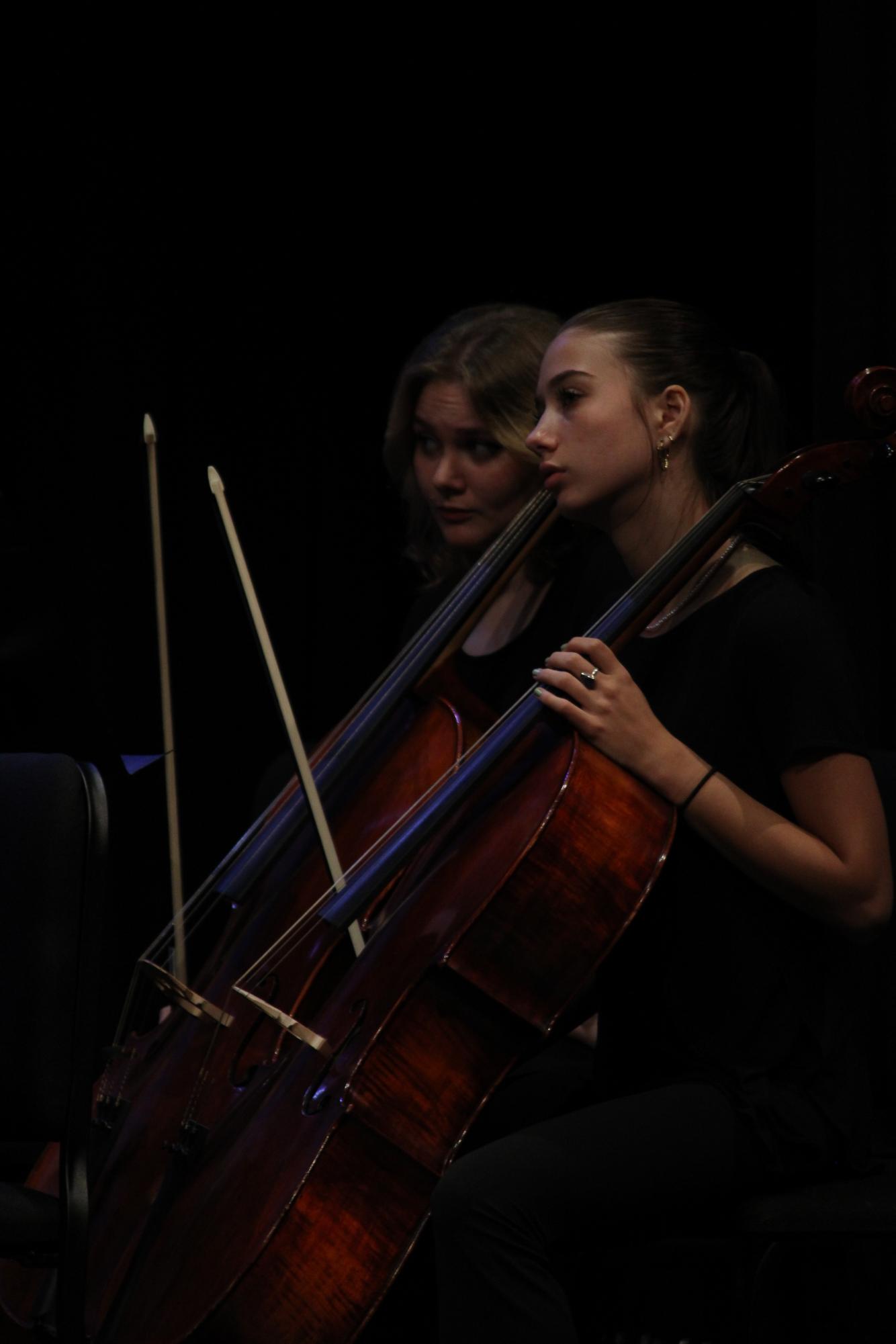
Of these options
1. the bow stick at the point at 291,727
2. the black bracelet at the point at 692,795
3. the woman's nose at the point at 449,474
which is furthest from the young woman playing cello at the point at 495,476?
the black bracelet at the point at 692,795

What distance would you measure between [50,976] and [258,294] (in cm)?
165

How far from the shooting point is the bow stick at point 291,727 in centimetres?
158

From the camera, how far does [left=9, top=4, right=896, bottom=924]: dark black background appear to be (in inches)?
102

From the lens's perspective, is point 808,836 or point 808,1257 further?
point 808,1257

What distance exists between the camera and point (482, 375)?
2.06 m

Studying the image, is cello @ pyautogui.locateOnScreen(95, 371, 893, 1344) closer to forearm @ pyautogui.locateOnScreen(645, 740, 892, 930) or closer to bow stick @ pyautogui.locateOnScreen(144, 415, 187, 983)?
forearm @ pyautogui.locateOnScreen(645, 740, 892, 930)

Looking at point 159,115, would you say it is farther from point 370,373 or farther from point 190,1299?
point 190,1299

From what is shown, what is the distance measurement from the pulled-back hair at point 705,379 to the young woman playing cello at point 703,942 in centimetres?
5

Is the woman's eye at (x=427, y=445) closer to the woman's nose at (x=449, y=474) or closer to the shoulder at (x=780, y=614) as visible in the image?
the woman's nose at (x=449, y=474)

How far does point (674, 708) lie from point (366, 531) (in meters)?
1.32

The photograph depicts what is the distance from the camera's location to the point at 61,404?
9.27ft

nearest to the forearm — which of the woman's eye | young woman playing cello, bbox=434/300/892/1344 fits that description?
young woman playing cello, bbox=434/300/892/1344

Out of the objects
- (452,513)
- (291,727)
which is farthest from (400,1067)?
(452,513)

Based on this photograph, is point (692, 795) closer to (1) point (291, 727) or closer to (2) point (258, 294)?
(1) point (291, 727)
